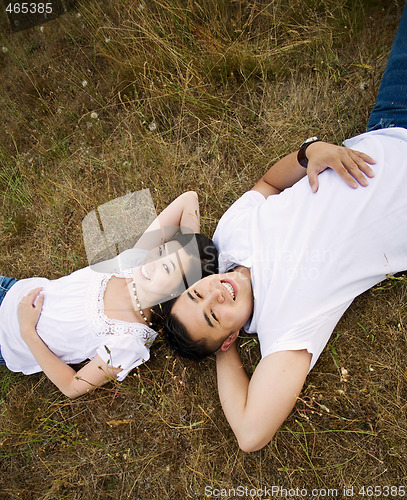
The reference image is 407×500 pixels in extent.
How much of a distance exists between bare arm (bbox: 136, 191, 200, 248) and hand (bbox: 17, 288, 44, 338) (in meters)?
0.87

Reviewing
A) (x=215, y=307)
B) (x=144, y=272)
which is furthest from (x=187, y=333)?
(x=144, y=272)

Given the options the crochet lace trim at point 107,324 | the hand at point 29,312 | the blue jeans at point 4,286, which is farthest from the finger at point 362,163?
the blue jeans at point 4,286

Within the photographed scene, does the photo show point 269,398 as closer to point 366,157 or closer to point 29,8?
point 366,157

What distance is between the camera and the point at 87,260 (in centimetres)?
328

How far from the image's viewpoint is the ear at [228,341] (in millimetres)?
2386

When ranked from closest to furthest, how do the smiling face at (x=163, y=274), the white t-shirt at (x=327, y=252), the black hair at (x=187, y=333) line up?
1. the white t-shirt at (x=327, y=252)
2. the black hair at (x=187, y=333)
3. the smiling face at (x=163, y=274)

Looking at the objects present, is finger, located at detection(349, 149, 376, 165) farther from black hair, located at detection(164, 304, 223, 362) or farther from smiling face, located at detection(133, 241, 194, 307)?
black hair, located at detection(164, 304, 223, 362)

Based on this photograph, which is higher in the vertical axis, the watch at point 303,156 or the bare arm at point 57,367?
the watch at point 303,156

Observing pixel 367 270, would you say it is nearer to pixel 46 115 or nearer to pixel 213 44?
pixel 213 44

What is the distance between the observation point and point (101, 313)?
2.55 metres

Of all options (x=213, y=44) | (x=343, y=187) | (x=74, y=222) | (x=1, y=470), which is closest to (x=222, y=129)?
(x=213, y=44)

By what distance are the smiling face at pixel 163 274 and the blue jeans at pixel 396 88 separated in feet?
5.40

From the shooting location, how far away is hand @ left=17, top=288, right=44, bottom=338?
105 inches

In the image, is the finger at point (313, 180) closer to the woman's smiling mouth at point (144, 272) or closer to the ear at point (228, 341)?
the ear at point (228, 341)
